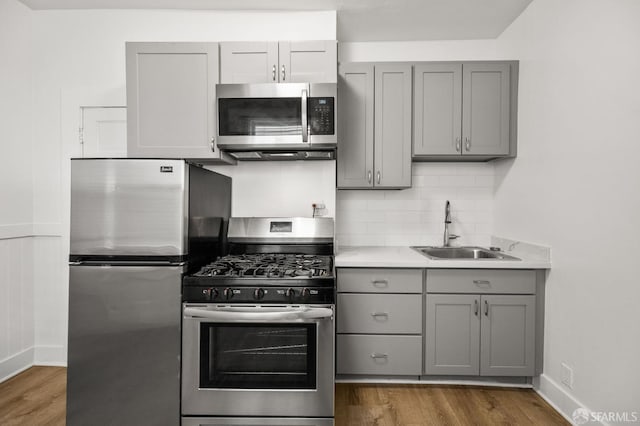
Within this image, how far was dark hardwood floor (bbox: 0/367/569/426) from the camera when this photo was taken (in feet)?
6.97

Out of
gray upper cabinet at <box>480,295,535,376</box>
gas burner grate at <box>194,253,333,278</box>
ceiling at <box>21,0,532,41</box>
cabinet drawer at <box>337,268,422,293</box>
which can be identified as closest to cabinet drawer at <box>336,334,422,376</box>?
cabinet drawer at <box>337,268,422,293</box>

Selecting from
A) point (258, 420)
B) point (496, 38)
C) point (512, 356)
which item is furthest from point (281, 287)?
point (496, 38)

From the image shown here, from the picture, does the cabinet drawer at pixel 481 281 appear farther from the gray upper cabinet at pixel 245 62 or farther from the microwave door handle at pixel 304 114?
the gray upper cabinet at pixel 245 62

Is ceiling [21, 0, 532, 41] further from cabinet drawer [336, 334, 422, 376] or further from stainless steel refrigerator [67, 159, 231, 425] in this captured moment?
cabinet drawer [336, 334, 422, 376]

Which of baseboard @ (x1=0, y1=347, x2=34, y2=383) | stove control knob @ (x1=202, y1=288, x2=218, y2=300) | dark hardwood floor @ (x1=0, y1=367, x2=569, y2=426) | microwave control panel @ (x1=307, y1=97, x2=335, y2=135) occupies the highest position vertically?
microwave control panel @ (x1=307, y1=97, x2=335, y2=135)

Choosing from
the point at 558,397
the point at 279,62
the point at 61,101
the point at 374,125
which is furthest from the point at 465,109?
the point at 61,101

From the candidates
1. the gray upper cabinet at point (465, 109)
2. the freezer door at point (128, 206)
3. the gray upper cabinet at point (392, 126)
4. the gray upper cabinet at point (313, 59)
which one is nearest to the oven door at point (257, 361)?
the freezer door at point (128, 206)

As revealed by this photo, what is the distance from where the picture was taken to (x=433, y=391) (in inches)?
97.3

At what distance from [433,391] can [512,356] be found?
57 centimetres

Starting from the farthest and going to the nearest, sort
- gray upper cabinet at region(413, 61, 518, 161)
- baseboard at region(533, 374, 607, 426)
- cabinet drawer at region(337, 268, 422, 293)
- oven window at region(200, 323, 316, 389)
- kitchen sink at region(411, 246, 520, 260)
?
kitchen sink at region(411, 246, 520, 260), gray upper cabinet at region(413, 61, 518, 161), cabinet drawer at region(337, 268, 422, 293), baseboard at region(533, 374, 607, 426), oven window at region(200, 323, 316, 389)

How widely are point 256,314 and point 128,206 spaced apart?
0.85 m

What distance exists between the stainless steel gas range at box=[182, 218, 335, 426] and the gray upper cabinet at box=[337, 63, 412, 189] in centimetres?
120

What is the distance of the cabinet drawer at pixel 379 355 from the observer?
8.18 ft

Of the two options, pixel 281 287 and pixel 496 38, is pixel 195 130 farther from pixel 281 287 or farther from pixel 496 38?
pixel 496 38
